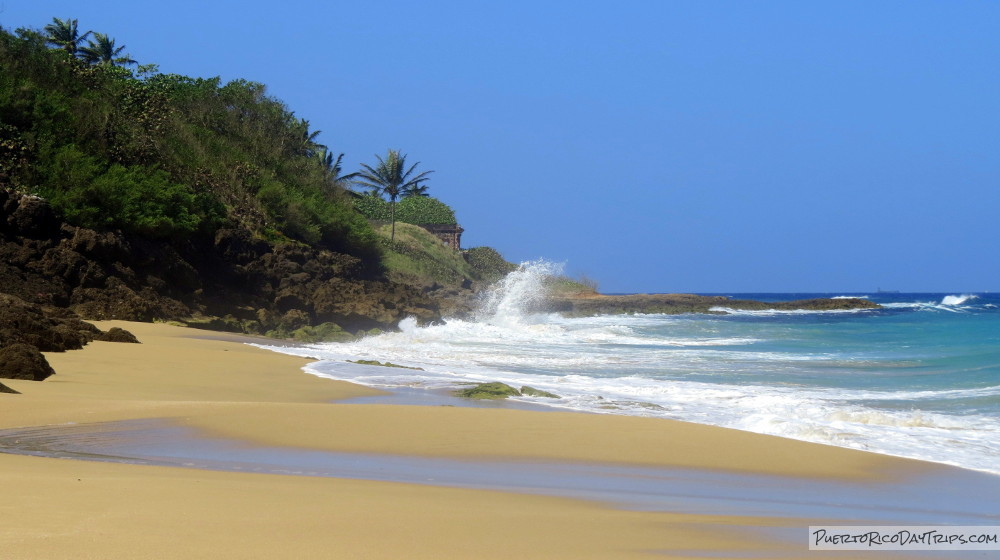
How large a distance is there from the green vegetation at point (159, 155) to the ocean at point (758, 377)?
6.40 m

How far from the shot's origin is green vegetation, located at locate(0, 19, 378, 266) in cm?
2106

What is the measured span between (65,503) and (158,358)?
8519 millimetres

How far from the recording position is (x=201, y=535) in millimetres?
3527

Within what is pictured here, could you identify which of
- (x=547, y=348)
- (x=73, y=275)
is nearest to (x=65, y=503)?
(x=73, y=275)

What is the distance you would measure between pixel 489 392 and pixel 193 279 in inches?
566

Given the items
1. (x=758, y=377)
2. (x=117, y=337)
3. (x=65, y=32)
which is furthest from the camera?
(x=65, y=32)

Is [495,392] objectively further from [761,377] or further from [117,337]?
[761,377]

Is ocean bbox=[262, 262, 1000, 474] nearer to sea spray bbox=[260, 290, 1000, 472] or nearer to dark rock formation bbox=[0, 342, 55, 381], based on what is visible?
sea spray bbox=[260, 290, 1000, 472]

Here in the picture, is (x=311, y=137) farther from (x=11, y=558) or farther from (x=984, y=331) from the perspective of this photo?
(x=11, y=558)


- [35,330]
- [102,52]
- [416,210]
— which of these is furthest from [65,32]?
[35,330]

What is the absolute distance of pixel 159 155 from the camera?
89.2ft

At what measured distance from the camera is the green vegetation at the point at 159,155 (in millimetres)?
21062

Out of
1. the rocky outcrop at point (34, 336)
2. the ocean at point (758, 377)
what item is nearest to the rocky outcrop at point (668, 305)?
the ocean at point (758, 377)

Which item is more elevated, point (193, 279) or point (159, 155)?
point (159, 155)
